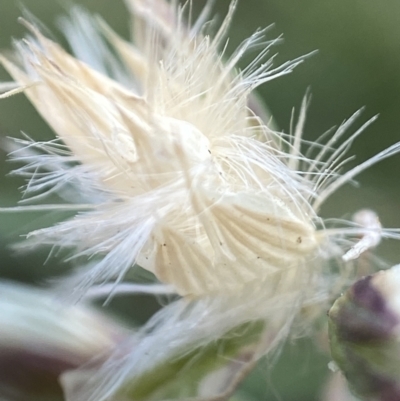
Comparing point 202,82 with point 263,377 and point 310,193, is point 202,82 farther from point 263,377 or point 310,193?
point 263,377

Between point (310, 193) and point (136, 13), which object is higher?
point (136, 13)

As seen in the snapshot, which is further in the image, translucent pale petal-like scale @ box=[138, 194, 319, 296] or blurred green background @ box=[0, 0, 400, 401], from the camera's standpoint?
blurred green background @ box=[0, 0, 400, 401]

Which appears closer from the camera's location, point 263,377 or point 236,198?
point 236,198

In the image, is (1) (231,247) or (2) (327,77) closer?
(1) (231,247)

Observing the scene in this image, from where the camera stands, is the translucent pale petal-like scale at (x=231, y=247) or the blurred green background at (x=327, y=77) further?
the blurred green background at (x=327, y=77)

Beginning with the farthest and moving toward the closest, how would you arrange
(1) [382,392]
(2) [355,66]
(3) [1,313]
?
(2) [355,66] → (3) [1,313] → (1) [382,392]

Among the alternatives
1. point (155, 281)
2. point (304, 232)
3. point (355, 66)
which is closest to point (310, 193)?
point (304, 232)

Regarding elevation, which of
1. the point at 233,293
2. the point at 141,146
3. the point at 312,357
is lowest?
the point at 312,357

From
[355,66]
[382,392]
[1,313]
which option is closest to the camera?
[382,392]
